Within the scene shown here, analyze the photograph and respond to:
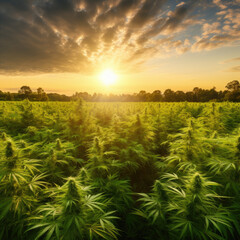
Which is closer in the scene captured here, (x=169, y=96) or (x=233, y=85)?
(x=169, y=96)

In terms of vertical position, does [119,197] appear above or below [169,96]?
below

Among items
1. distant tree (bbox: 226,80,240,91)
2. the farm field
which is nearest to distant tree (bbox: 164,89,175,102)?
distant tree (bbox: 226,80,240,91)

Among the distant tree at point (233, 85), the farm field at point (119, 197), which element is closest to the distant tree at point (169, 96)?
the distant tree at point (233, 85)

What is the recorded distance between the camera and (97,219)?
73.0 inches

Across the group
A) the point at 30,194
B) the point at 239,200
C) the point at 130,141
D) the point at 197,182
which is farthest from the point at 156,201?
the point at 130,141

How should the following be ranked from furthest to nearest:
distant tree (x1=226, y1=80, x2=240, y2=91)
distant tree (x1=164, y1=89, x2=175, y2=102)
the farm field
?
distant tree (x1=226, y1=80, x2=240, y2=91)
distant tree (x1=164, y1=89, x2=175, y2=102)
the farm field

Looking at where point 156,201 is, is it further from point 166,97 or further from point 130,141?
point 166,97

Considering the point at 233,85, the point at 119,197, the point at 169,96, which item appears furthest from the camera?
the point at 233,85

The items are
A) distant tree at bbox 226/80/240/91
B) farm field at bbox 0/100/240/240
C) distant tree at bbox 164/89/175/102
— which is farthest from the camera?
distant tree at bbox 226/80/240/91

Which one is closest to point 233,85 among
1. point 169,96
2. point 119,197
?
point 169,96

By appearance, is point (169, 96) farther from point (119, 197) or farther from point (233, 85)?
point (119, 197)

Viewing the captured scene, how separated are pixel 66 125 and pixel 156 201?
533cm

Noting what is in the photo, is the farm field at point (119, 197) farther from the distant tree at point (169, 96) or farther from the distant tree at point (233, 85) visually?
the distant tree at point (233, 85)

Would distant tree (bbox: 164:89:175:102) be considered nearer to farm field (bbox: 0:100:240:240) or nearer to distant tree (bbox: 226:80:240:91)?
distant tree (bbox: 226:80:240:91)
